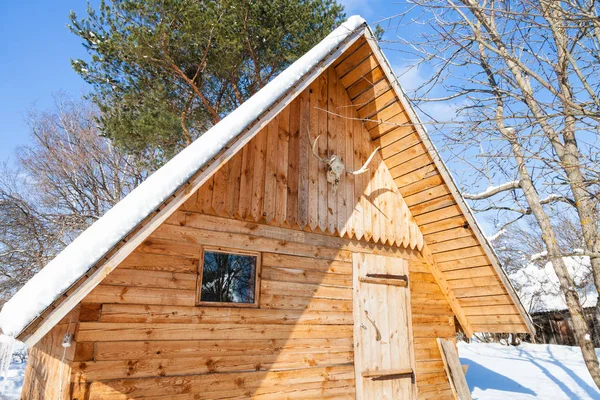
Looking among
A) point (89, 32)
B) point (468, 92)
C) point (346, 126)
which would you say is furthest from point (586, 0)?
point (89, 32)

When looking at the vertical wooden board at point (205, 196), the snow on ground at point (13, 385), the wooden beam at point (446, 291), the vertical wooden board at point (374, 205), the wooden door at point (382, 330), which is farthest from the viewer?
the snow on ground at point (13, 385)

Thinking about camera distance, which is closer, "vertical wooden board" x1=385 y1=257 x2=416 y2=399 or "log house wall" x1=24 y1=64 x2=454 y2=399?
"log house wall" x1=24 y1=64 x2=454 y2=399

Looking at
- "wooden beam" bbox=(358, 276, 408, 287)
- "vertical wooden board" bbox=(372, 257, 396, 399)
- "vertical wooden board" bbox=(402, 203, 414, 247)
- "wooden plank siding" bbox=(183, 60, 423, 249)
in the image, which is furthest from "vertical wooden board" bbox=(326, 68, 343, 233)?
"vertical wooden board" bbox=(402, 203, 414, 247)

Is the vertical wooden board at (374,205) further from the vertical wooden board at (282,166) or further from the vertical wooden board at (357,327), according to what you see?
the vertical wooden board at (282,166)

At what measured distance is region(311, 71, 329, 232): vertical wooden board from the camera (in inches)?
206

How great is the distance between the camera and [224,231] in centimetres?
444

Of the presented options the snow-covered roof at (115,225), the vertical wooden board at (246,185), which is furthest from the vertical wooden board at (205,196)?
the snow-covered roof at (115,225)

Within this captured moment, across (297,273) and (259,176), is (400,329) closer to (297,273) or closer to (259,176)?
(297,273)

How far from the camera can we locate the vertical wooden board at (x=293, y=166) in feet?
16.1

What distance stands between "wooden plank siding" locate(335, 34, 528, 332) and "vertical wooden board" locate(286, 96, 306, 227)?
0.93 metres

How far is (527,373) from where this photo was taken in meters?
12.7

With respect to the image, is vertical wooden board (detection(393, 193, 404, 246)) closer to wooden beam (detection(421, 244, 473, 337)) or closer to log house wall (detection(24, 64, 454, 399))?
log house wall (detection(24, 64, 454, 399))

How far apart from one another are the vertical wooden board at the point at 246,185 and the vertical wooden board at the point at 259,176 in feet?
0.17

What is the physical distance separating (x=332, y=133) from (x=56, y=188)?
14.2 m
